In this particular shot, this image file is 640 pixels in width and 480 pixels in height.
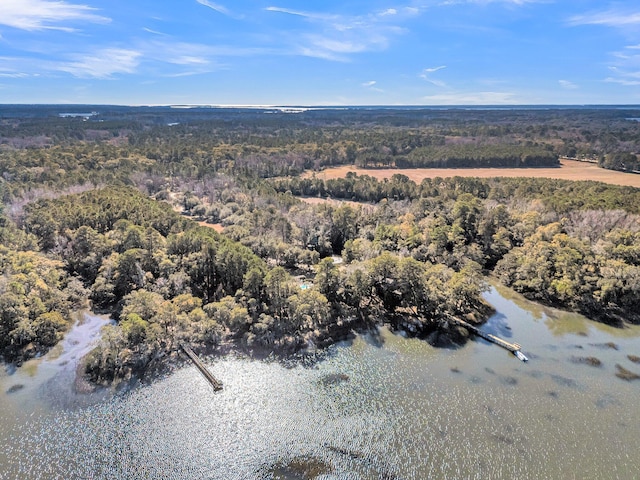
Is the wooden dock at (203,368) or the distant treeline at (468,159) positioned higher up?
the distant treeline at (468,159)

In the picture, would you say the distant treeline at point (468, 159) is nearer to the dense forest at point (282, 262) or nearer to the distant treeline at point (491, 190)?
the distant treeline at point (491, 190)

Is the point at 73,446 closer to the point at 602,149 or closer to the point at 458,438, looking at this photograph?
the point at 458,438

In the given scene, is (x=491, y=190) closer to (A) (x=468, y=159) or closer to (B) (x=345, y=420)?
(A) (x=468, y=159)

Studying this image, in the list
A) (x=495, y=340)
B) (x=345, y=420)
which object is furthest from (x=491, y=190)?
(x=345, y=420)

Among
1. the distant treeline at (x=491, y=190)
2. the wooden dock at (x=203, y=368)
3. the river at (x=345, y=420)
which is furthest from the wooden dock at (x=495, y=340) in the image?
the distant treeline at (x=491, y=190)

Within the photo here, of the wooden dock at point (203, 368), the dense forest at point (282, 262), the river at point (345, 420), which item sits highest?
the dense forest at point (282, 262)

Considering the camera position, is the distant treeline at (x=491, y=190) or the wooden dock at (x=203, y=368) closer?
the wooden dock at (x=203, y=368)

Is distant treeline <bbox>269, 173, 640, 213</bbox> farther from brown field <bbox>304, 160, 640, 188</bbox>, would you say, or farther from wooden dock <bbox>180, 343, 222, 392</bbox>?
wooden dock <bbox>180, 343, 222, 392</bbox>
